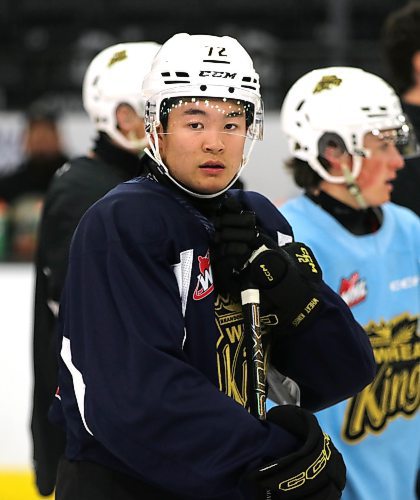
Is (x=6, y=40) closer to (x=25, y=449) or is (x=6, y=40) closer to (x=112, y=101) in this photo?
(x=25, y=449)

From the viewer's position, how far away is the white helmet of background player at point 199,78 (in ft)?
5.42

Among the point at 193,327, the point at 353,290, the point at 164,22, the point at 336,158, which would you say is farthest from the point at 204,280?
the point at 164,22

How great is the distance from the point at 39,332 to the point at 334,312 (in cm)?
120

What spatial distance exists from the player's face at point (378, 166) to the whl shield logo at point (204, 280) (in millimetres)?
921

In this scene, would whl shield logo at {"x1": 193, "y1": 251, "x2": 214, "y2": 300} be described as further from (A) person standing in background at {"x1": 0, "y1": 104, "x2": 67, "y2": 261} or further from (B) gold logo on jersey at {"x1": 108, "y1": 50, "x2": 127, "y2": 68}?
(A) person standing in background at {"x1": 0, "y1": 104, "x2": 67, "y2": 261}

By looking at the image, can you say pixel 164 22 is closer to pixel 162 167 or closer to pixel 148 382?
pixel 162 167

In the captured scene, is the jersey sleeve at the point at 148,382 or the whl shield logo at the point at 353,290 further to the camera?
the whl shield logo at the point at 353,290

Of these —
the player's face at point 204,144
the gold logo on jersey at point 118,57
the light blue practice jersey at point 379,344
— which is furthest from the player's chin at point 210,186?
the gold logo on jersey at point 118,57

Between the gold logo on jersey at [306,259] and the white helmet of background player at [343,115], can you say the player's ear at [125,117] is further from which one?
the gold logo on jersey at [306,259]

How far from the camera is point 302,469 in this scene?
1.49 meters

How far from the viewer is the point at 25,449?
12.6 ft

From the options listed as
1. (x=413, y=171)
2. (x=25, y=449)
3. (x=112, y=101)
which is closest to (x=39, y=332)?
(x=112, y=101)

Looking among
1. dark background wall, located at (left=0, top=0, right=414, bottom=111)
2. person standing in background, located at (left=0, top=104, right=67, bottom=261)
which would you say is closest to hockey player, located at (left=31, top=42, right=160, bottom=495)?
person standing in background, located at (left=0, top=104, right=67, bottom=261)

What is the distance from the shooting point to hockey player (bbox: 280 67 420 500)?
2.34 m
